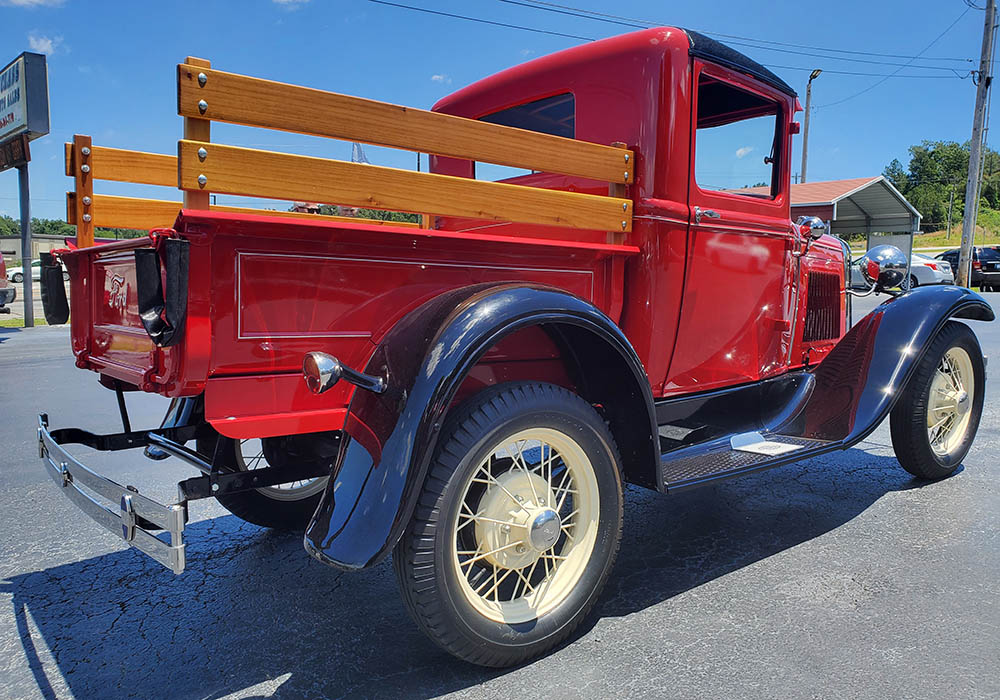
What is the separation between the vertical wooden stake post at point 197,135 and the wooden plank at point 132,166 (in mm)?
1180

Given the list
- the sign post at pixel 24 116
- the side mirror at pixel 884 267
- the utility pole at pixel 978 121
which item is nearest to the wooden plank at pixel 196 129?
the side mirror at pixel 884 267

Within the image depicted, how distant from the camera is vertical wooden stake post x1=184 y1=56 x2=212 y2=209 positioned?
1.76 metres

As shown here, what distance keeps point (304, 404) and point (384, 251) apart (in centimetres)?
50

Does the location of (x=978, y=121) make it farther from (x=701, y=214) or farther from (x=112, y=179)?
(x=112, y=179)

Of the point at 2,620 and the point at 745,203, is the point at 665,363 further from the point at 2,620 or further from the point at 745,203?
the point at 2,620

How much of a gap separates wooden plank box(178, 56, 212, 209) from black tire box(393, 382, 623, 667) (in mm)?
→ 871

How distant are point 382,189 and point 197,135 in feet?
1.70

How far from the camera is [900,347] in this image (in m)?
3.45

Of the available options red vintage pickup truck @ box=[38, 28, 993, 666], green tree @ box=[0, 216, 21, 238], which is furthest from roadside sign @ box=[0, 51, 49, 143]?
green tree @ box=[0, 216, 21, 238]

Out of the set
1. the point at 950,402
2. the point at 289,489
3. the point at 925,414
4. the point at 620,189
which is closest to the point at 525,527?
the point at 620,189

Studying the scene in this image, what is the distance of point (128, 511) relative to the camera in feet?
6.27

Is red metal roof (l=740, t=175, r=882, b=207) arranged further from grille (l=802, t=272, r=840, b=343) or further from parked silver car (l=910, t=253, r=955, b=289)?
grille (l=802, t=272, r=840, b=343)

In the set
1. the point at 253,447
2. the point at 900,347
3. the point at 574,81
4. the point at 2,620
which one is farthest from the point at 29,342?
the point at 900,347

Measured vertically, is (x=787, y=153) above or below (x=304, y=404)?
above
